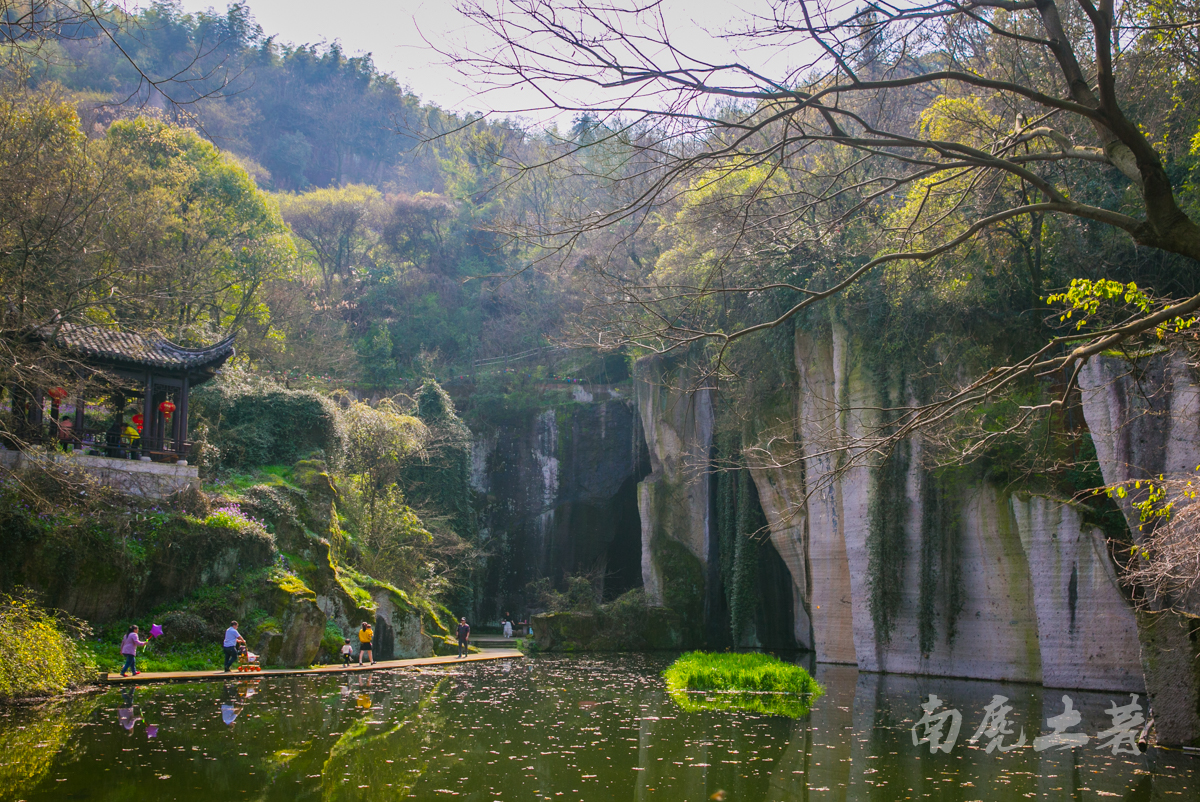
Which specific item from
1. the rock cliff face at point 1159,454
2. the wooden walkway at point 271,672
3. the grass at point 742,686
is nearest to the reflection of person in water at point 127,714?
the wooden walkway at point 271,672

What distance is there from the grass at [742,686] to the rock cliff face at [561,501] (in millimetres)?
16456

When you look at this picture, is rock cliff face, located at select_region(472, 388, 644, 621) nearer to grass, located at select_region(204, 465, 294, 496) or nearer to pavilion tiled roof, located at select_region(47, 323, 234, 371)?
grass, located at select_region(204, 465, 294, 496)

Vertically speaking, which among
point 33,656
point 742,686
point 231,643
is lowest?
point 742,686

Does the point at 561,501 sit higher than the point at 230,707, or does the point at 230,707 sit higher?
the point at 561,501

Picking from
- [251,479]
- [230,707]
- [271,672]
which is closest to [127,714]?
[230,707]

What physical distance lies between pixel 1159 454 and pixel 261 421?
19636 mm

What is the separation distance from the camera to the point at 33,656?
11.6m

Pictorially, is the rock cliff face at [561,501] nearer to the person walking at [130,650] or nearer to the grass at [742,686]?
the grass at [742,686]

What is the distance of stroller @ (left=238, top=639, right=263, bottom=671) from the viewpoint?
1520 centimetres

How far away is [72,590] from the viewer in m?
15.1

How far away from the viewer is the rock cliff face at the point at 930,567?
14.0 metres

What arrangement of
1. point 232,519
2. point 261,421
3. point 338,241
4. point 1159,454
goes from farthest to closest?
point 338,241, point 261,421, point 232,519, point 1159,454

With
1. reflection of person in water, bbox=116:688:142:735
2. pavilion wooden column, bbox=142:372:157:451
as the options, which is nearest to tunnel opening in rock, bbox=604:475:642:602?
pavilion wooden column, bbox=142:372:157:451

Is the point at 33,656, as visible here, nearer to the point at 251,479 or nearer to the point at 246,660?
the point at 246,660
